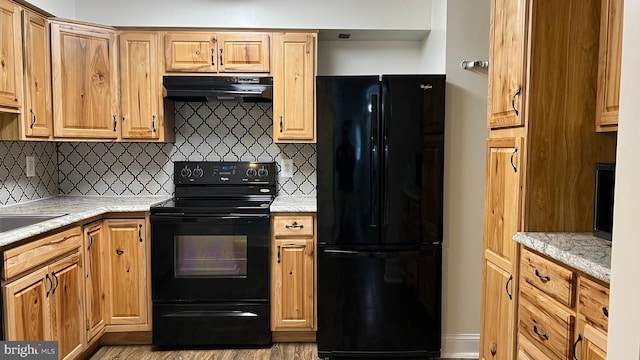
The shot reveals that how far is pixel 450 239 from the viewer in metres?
2.62

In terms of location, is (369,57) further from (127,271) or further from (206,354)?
(206,354)

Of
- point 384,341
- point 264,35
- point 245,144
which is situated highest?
point 264,35

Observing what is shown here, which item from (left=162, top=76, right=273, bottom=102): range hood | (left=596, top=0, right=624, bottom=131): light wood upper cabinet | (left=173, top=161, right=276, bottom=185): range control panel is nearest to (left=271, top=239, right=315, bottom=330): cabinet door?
(left=173, top=161, right=276, bottom=185): range control panel

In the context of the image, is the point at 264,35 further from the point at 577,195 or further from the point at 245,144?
the point at 577,195

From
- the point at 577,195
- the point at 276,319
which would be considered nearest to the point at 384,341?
the point at 276,319

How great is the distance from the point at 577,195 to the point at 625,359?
3.68ft

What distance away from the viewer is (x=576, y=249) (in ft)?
4.85

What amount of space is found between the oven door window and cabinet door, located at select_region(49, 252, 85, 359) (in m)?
0.55

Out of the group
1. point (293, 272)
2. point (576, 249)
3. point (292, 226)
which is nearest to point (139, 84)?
point (292, 226)

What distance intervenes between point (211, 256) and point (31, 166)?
140 cm

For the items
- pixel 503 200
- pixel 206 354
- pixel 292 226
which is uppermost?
pixel 503 200

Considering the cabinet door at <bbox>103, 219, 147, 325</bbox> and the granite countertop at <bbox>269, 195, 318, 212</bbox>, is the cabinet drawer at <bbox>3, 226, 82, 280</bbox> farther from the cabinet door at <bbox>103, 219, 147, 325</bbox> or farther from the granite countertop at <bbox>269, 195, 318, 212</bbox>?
the granite countertop at <bbox>269, 195, 318, 212</bbox>

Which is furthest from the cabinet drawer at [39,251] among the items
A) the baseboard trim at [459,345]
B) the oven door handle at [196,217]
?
the baseboard trim at [459,345]

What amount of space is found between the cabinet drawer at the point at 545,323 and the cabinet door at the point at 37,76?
2778 millimetres
